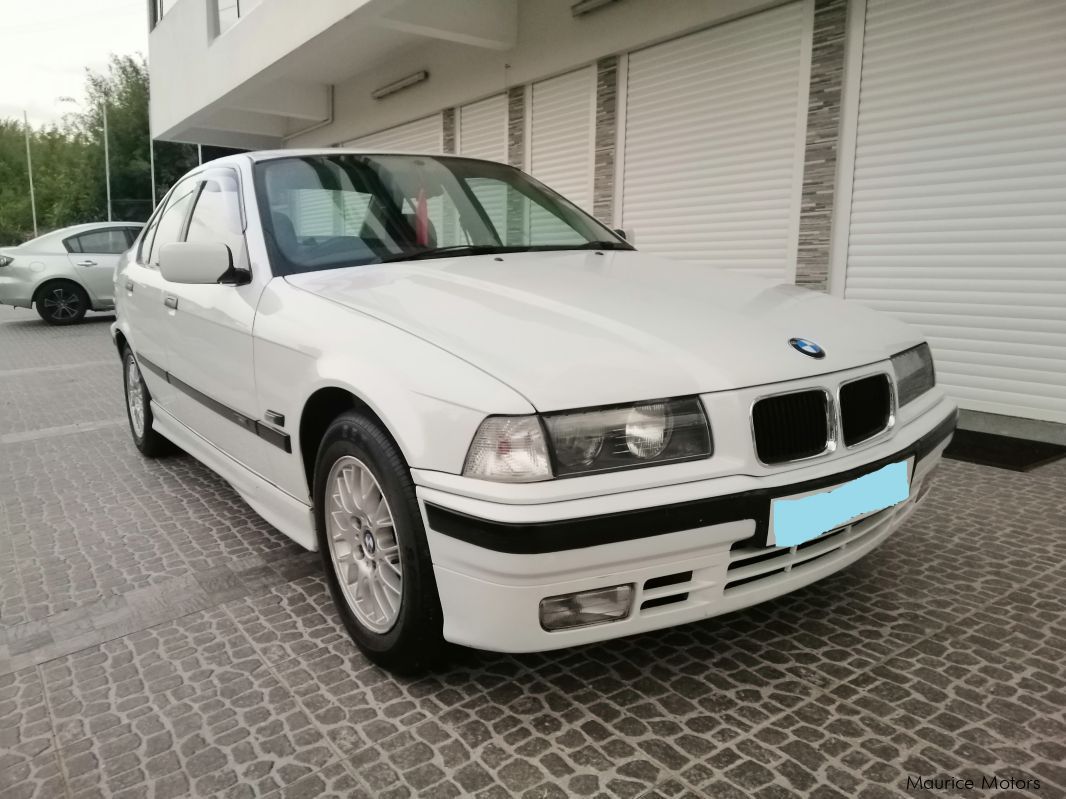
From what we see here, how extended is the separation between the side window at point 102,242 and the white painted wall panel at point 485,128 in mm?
6494

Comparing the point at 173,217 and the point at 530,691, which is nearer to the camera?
the point at 530,691

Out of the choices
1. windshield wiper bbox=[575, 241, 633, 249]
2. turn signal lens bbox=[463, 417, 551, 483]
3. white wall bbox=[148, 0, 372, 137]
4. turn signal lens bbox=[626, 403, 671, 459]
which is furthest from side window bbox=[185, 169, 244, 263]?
white wall bbox=[148, 0, 372, 137]

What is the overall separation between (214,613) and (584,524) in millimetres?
1660

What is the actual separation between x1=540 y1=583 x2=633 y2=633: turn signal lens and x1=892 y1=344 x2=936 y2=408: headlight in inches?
45.5

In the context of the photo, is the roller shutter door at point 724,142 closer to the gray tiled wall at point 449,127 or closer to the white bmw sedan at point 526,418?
the gray tiled wall at point 449,127

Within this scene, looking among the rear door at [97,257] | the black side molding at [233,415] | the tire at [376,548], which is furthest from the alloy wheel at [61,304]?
the tire at [376,548]

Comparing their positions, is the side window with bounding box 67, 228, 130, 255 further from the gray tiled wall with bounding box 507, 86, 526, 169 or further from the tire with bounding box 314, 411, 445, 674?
the tire with bounding box 314, 411, 445, 674

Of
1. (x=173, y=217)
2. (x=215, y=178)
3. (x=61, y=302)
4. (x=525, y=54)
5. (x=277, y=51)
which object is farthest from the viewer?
(x=61, y=302)

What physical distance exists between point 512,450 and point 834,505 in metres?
0.90

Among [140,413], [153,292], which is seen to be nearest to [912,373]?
[153,292]

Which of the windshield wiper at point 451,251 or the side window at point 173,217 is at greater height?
the side window at point 173,217

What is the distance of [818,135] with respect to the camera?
6.32 m

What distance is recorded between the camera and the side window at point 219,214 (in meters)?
3.02

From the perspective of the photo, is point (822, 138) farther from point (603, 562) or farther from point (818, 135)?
point (603, 562)
